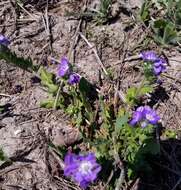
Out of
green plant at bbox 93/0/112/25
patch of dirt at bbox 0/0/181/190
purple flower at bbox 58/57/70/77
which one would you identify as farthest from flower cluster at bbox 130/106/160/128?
green plant at bbox 93/0/112/25

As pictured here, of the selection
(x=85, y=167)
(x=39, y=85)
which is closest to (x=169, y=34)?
(x=39, y=85)

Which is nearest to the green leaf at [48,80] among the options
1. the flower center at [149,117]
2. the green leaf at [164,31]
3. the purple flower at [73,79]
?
the purple flower at [73,79]

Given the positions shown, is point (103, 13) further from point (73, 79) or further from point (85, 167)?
point (85, 167)

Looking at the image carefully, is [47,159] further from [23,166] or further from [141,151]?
[141,151]

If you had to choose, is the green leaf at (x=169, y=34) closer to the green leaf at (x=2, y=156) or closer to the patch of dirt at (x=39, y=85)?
the patch of dirt at (x=39, y=85)

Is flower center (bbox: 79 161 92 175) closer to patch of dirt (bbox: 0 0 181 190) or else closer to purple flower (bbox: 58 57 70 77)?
patch of dirt (bbox: 0 0 181 190)

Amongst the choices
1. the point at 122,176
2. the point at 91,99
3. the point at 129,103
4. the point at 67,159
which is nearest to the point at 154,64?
the point at 129,103
